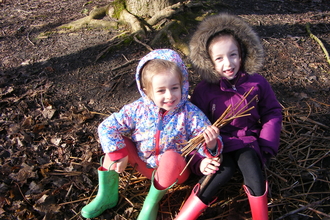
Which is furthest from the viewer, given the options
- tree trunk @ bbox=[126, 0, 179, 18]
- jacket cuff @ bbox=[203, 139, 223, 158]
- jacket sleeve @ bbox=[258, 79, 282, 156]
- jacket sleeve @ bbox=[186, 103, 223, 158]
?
tree trunk @ bbox=[126, 0, 179, 18]

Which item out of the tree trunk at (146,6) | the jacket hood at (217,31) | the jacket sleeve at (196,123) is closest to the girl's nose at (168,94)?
the jacket sleeve at (196,123)

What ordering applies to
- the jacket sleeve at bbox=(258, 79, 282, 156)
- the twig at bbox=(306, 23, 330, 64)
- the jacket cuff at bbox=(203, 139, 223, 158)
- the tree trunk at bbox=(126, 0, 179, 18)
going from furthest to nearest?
1. the tree trunk at bbox=(126, 0, 179, 18)
2. the twig at bbox=(306, 23, 330, 64)
3. the jacket sleeve at bbox=(258, 79, 282, 156)
4. the jacket cuff at bbox=(203, 139, 223, 158)

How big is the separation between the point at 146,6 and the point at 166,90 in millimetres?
2957

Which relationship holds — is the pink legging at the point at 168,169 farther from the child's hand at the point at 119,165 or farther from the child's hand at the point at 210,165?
the child's hand at the point at 210,165

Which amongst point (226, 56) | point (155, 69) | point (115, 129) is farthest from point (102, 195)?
point (226, 56)

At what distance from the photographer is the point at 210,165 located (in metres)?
2.21

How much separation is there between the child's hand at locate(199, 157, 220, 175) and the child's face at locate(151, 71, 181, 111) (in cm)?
54

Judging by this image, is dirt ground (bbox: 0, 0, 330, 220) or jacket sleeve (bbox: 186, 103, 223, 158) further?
dirt ground (bbox: 0, 0, 330, 220)

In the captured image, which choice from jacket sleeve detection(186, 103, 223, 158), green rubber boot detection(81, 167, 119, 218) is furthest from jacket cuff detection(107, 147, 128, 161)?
jacket sleeve detection(186, 103, 223, 158)

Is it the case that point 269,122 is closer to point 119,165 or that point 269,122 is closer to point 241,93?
point 241,93

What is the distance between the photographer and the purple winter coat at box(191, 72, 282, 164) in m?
2.37

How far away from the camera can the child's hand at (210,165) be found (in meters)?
2.19

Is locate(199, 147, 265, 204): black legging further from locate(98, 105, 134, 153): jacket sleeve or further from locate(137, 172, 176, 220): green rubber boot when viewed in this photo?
locate(98, 105, 134, 153): jacket sleeve

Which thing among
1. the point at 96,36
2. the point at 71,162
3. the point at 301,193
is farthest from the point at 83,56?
the point at 301,193
